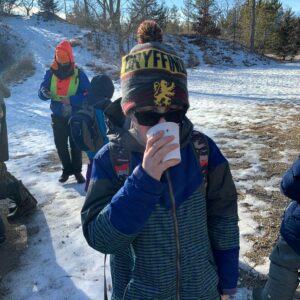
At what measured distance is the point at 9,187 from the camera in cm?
426

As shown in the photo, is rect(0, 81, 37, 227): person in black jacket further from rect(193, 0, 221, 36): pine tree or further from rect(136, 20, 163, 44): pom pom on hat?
rect(193, 0, 221, 36): pine tree

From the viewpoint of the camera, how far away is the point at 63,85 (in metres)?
4.90

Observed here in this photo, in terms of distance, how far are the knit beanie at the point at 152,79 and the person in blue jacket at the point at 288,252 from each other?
41.9 inches

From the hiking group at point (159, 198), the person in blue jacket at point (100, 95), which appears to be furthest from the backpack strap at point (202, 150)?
the person in blue jacket at point (100, 95)

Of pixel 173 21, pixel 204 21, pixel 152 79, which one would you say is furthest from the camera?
pixel 173 21

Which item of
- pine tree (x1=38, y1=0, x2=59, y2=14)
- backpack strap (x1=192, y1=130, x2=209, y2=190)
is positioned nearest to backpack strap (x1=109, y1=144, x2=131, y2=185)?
backpack strap (x1=192, y1=130, x2=209, y2=190)

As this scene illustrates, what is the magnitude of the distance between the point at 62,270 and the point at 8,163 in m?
3.81

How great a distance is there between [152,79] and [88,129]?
112 inches

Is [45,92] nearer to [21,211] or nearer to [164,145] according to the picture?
[21,211]

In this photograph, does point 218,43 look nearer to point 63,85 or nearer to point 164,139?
point 63,85

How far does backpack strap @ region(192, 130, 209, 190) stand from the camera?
1.59 meters

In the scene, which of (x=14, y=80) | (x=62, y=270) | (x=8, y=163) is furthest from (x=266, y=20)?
(x=62, y=270)

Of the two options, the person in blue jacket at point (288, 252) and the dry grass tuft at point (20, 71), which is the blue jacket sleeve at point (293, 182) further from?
the dry grass tuft at point (20, 71)

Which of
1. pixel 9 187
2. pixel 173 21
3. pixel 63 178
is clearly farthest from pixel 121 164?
pixel 173 21
